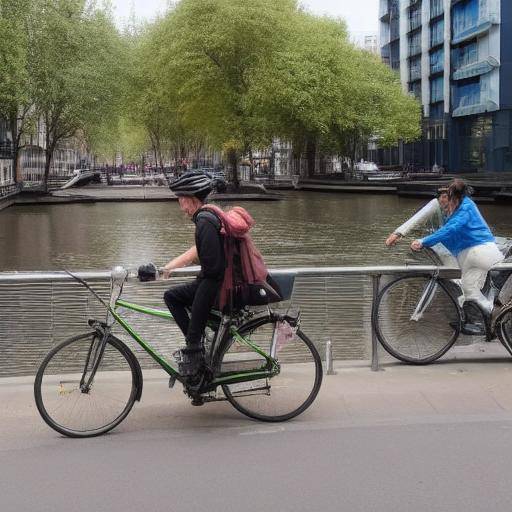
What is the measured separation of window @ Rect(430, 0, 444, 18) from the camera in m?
76.1

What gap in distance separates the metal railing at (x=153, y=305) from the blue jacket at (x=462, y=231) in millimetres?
220

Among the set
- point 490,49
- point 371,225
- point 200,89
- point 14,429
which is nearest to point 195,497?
point 14,429

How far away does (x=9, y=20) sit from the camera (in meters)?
42.0

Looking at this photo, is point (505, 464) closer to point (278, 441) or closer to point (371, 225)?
point (278, 441)

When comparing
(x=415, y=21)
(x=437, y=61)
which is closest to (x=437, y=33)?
(x=437, y=61)

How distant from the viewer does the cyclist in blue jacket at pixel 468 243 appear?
6957 millimetres

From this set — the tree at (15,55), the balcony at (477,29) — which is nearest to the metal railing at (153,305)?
the tree at (15,55)

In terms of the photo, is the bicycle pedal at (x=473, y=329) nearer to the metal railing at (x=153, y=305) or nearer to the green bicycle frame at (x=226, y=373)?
the metal railing at (x=153, y=305)

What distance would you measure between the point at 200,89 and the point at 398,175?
26208 millimetres

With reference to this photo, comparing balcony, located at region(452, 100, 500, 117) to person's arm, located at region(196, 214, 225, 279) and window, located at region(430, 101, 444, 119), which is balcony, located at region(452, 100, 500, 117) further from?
person's arm, located at region(196, 214, 225, 279)

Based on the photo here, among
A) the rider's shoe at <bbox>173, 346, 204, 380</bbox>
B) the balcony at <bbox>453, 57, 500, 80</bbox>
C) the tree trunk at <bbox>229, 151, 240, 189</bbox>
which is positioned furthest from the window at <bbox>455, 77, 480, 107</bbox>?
the rider's shoe at <bbox>173, 346, 204, 380</bbox>

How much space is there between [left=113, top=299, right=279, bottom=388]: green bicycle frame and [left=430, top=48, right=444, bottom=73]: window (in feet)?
245

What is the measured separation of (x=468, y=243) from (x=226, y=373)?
260 centimetres

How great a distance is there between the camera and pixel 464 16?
69.7m
